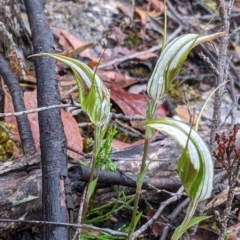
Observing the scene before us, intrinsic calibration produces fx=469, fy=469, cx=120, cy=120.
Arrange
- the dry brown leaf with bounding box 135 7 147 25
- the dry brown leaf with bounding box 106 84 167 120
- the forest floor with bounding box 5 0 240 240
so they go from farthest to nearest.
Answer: the dry brown leaf with bounding box 135 7 147 25 → the dry brown leaf with bounding box 106 84 167 120 → the forest floor with bounding box 5 0 240 240

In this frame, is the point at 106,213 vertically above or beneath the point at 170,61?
beneath

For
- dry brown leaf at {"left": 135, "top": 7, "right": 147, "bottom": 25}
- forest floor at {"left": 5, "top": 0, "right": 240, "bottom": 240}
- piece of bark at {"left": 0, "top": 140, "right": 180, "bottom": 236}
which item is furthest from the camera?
dry brown leaf at {"left": 135, "top": 7, "right": 147, "bottom": 25}

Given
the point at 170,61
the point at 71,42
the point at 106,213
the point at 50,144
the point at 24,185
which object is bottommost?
the point at 106,213

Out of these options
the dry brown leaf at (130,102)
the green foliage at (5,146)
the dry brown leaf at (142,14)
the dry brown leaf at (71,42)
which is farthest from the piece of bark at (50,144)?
the dry brown leaf at (142,14)

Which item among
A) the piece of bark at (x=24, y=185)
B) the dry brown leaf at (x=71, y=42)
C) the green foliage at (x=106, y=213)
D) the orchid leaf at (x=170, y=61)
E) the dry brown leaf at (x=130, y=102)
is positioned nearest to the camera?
the orchid leaf at (x=170, y=61)

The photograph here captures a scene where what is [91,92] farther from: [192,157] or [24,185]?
[24,185]

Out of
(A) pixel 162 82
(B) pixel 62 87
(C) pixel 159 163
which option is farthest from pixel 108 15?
(A) pixel 162 82

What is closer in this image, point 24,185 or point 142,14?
point 24,185

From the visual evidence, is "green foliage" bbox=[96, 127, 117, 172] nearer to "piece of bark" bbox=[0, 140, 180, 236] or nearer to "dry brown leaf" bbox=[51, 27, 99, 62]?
"piece of bark" bbox=[0, 140, 180, 236]

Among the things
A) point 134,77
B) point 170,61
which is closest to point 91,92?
point 170,61

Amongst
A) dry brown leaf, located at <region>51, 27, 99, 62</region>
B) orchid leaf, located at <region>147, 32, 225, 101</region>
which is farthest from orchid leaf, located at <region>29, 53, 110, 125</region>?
dry brown leaf, located at <region>51, 27, 99, 62</region>

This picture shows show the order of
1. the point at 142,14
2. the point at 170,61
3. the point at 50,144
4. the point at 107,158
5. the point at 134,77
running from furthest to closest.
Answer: the point at 142,14, the point at 134,77, the point at 107,158, the point at 50,144, the point at 170,61

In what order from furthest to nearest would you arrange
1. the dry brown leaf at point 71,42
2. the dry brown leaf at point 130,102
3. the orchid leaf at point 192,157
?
the dry brown leaf at point 71,42 < the dry brown leaf at point 130,102 < the orchid leaf at point 192,157

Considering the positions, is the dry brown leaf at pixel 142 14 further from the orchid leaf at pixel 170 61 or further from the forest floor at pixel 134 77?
the orchid leaf at pixel 170 61
